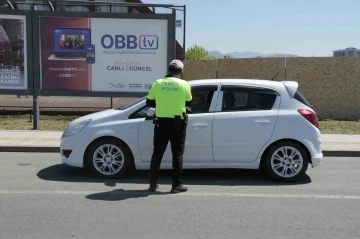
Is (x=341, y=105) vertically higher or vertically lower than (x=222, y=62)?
lower

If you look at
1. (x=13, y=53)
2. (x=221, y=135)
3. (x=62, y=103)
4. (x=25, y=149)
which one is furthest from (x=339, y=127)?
(x=62, y=103)

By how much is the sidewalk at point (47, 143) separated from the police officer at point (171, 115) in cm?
426

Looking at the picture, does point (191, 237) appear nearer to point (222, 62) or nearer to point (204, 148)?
point (204, 148)

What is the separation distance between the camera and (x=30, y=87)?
13.1 m

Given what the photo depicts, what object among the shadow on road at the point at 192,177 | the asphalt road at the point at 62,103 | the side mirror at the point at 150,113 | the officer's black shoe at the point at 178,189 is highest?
the side mirror at the point at 150,113

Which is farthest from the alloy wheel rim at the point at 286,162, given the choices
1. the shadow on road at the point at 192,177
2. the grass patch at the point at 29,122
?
the grass patch at the point at 29,122

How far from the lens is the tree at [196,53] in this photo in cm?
4424

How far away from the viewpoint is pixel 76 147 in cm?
696

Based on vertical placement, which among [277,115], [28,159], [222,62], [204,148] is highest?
[222,62]

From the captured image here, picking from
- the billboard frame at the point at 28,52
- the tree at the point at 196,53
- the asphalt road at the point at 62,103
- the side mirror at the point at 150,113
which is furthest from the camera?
the tree at the point at 196,53

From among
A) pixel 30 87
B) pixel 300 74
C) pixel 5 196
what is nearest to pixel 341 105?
pixel 300 74

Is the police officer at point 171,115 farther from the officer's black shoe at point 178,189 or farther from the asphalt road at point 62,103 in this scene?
the asphalt road at point 62,103

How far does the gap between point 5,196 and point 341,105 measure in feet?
40.9

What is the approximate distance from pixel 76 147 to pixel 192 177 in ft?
6.45
